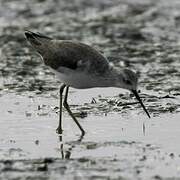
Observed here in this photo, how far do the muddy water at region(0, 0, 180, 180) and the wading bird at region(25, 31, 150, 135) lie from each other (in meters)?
0.50

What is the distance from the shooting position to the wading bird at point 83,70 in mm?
9828

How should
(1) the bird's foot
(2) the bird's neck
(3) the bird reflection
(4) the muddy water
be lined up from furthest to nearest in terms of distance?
(2) the bird's neck < (1) the bird's foot < (3) the bird reflection < (4) the muddy water

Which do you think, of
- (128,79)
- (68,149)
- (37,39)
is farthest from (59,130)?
(37,39)

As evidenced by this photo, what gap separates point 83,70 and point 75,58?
23 centimetres

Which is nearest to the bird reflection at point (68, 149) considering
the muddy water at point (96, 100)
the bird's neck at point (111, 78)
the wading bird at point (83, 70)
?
the muddy water at point (96, 100)

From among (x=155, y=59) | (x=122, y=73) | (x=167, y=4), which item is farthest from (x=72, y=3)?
(x=122, y=73)

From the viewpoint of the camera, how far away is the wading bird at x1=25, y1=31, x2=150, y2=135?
32.2 ft

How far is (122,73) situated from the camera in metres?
9.98

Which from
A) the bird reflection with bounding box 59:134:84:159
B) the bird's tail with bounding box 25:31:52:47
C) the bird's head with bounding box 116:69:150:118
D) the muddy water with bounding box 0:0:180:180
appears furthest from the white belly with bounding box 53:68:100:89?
the bird's tail with bounding box 25:31:52:47

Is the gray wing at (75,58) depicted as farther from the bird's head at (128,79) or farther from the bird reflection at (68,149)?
the bird reflection at (68,149)

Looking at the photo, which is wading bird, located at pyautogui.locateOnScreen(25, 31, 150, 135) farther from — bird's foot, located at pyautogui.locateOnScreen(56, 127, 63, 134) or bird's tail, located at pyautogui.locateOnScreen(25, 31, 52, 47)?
bird's tail, located at pyautogui.locateOnScreen(25, 31, 52, 47)

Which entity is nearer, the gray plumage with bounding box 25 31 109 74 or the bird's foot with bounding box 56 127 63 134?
the bird's foot with bounding box 56 127 63 134

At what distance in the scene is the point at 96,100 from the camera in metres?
11.4

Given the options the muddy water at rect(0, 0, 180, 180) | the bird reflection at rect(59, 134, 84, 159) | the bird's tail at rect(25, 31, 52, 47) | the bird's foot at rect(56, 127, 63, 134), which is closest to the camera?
the muddy water at rect(0, 0, 180, 180)
